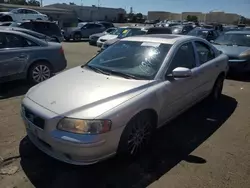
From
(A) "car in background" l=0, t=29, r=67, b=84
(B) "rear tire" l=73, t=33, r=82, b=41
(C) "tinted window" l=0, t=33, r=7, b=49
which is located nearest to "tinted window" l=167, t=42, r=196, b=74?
(A) "car in background" l=0, t=29, r=67, b=84

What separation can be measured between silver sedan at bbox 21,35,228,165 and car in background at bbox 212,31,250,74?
412cm

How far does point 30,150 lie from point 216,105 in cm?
391

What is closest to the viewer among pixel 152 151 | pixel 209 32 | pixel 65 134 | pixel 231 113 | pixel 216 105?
pixel 65 134

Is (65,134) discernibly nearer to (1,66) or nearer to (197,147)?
(197,147)

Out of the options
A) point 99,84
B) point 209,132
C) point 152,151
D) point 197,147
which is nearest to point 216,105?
point 209,132

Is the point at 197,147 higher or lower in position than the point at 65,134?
lower

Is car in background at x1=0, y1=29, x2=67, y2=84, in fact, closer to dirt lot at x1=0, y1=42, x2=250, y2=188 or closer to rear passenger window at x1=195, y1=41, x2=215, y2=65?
dirt lot at x1=0, y1=42, x2=250, y2=188

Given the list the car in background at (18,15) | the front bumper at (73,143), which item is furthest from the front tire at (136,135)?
the car in background at (18,15)

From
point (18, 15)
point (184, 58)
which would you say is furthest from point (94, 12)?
point (184, 58)

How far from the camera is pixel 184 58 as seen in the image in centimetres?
426

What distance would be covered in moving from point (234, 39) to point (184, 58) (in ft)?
21.0

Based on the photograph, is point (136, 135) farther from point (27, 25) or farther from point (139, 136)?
point (27, 25)

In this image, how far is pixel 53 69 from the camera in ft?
23.3

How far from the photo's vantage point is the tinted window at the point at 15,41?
6.28 m
